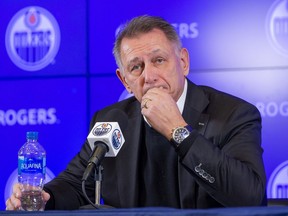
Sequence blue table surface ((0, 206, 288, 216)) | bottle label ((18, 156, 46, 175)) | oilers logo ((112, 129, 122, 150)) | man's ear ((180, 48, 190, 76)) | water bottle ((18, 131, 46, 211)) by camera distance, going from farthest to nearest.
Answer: man's ear ((180, 48, 190, 76))
bottle label ((18, 156, 46, 175))
water bottle ((18, 131, 46, 211))
oilers logo ((112, 129, 122, 150))
blue table surface ((0, 206, 288, 216))

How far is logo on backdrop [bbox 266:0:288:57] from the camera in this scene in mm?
2939

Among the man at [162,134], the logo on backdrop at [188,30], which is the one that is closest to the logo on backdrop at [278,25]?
the logo on backdrop at [188,30]

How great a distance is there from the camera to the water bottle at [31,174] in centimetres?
196

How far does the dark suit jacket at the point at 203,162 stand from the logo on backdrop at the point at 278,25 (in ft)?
2.38

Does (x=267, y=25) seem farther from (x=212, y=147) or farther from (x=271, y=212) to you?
(x=271, y=212)

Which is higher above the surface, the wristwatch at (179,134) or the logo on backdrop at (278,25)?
the logo on backdrop at (278,25)

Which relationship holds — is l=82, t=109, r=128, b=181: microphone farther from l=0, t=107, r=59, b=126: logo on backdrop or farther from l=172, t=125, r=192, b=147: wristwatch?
l=0, t=107, r=59, b=126: logo on backdrop

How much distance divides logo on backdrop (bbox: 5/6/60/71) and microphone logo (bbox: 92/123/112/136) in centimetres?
148

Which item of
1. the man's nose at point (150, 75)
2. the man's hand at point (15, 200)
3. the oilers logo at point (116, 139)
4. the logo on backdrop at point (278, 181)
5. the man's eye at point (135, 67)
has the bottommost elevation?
the logo on backdrop at point (278, 181)

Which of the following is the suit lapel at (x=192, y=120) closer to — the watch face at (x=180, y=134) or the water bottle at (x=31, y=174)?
the watch face at (x=180, y=134)

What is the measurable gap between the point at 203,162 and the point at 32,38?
1749 millimetres

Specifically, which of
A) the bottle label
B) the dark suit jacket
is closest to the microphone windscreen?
the dark suit jacket

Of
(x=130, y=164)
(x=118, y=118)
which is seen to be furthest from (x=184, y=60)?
(x=130, y=164)

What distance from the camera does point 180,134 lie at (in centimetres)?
193
